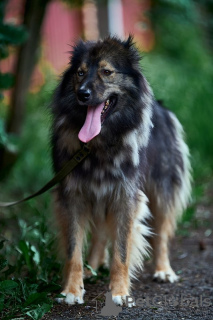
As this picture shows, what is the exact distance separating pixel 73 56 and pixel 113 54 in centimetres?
34

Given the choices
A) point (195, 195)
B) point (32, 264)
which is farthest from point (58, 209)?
point (195, 195)

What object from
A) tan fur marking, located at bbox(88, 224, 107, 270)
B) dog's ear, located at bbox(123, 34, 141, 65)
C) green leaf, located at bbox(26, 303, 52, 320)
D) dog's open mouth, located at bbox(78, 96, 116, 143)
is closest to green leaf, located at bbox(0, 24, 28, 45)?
dog's ear, located at bbox(123, 34, 141, 65)

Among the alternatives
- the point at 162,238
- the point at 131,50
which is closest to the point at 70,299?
the point at 162,238

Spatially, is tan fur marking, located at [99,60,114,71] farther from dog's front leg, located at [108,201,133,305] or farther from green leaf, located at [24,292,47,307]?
green leaf, located at [24,292,47,307]

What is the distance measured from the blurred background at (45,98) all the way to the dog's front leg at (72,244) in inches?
6.3

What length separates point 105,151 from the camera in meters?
4.05

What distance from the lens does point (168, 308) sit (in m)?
3.89

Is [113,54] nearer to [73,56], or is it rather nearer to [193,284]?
[73,56]

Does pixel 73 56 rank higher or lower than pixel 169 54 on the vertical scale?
lower

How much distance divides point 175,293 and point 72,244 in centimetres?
99

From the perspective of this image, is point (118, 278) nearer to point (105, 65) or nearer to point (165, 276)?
point (165, 276)

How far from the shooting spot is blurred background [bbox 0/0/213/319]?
178 inches

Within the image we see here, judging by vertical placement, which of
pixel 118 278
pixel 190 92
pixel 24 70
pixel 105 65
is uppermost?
pixel 190 92

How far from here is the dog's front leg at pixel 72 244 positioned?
13.2ft
